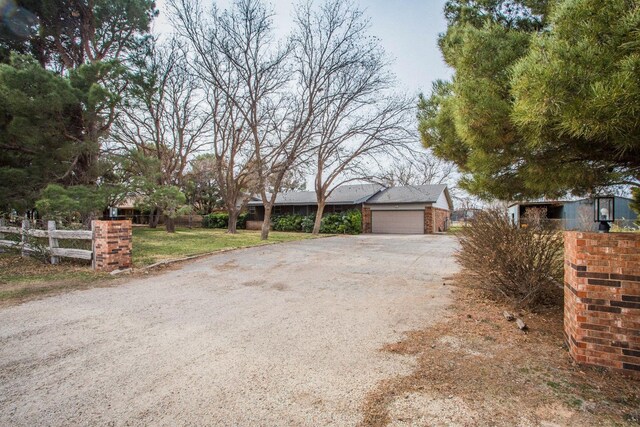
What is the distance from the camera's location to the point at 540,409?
7.47ft

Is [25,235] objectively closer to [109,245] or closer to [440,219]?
[109,245]

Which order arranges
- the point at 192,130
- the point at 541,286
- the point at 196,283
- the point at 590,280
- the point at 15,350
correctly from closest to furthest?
the point at 590,280 → the point at 15,350 → the point at 541,286 → the point at 196,283 → the point at 192,130

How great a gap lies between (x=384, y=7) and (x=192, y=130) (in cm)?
1625

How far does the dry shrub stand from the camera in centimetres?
450

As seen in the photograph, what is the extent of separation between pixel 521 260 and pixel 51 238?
1026 cm

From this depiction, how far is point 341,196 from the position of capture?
28.0 metres

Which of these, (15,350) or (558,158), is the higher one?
(558,158)

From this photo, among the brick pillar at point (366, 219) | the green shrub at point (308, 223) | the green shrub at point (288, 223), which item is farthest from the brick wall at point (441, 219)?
the green shrub at point (288, 223)

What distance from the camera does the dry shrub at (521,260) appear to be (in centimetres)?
450

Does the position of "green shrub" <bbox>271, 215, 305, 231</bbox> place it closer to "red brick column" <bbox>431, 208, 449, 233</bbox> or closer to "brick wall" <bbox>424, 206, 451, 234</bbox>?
"brick wall" <bbox>424, 206, 451, 234</bbox>

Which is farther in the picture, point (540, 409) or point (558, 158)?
point (558, 158)

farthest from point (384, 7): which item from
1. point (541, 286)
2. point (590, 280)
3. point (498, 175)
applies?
point (590, 280)

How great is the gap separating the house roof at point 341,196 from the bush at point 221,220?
5.38 ft

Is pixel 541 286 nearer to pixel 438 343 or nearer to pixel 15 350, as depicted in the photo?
pixel 438 343
